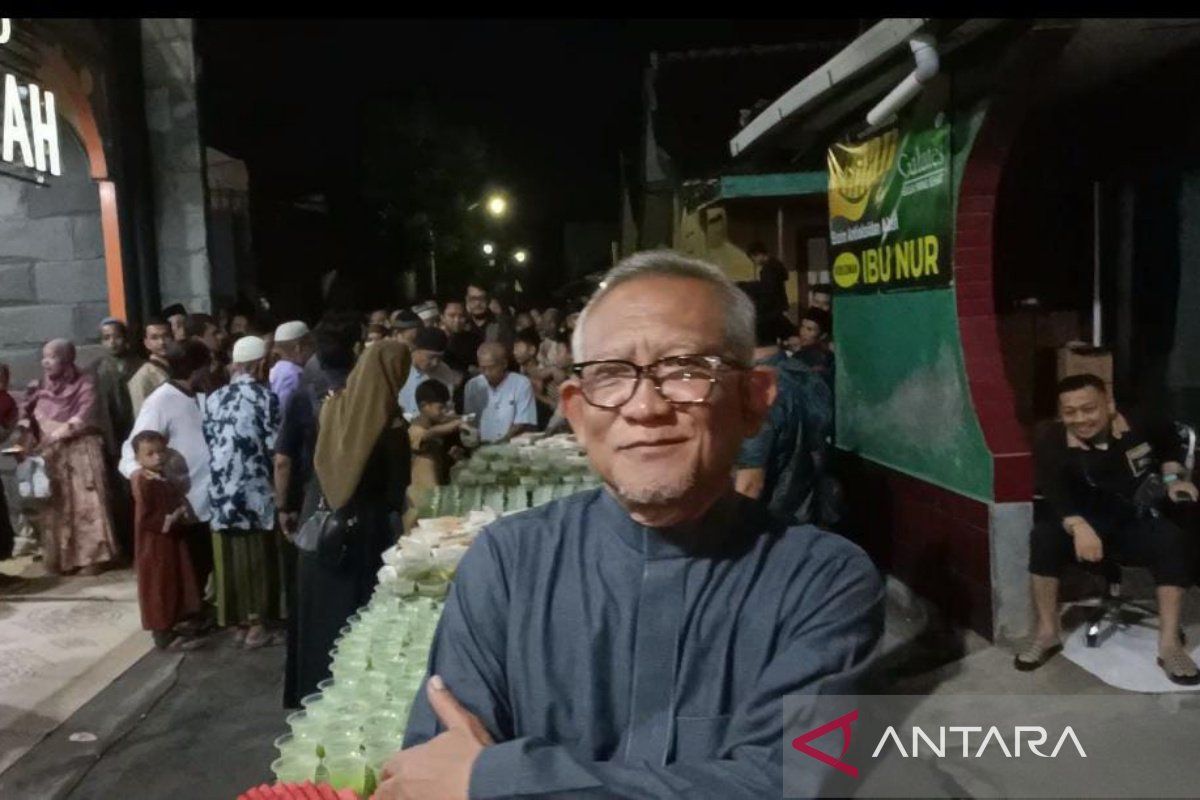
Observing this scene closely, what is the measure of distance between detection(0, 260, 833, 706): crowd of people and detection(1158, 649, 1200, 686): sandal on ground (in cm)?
151

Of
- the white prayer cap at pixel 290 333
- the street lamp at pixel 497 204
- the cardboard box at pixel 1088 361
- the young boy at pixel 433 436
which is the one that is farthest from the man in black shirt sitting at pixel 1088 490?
the street lamp at pixel 497 204

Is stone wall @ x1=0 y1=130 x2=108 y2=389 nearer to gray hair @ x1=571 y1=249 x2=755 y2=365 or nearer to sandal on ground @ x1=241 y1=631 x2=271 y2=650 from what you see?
sandal on ground @ x1=241 y1=631 x2=271 y2=650

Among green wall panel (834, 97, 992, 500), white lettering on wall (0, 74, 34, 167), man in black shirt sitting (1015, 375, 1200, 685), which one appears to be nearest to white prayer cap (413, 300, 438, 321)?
white lettering on wall (0, 74, 34, 167)

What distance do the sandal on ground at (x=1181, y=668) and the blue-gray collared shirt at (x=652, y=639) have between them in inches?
123

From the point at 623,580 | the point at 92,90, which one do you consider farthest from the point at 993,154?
the point at 92,90

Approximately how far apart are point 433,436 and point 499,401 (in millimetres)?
1007

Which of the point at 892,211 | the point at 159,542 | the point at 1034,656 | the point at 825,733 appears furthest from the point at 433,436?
the point at 825,733

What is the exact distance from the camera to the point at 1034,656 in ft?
14.0

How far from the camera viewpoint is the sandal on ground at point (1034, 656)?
4262 millimetres

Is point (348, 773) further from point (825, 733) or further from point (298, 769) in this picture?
point (825, 733)

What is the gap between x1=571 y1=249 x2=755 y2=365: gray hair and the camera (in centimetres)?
142

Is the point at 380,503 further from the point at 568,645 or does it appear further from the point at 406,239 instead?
the point at 406,239

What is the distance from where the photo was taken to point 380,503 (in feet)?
14.0

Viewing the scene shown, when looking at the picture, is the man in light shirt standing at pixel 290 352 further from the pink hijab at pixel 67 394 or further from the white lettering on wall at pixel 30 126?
the white lettering on wall at pixel 30 126
